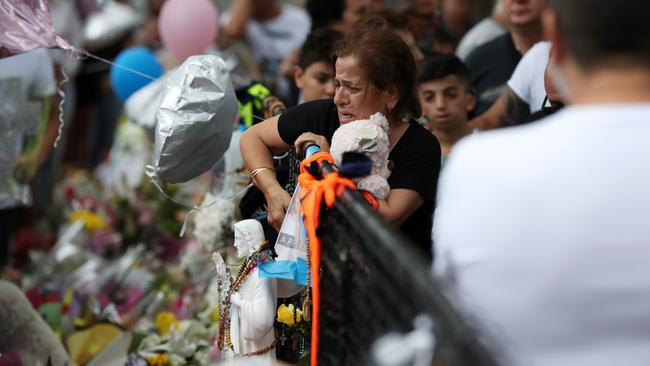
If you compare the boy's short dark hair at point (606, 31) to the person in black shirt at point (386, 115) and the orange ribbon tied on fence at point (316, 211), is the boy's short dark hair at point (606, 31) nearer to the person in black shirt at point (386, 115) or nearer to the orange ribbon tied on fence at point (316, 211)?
the orange ribbon tied on fence at point (316, 211)

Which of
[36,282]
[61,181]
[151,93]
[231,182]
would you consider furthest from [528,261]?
[61,181]

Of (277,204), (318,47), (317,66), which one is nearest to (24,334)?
(277,204)

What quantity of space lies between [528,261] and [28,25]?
10.4 ft

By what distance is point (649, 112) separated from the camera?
2.05 metres

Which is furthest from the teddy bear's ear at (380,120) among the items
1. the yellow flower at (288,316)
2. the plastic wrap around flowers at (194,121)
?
the plastic wrap around flowers at (194,121)

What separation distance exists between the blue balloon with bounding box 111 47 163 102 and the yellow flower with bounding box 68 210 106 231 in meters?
1.30

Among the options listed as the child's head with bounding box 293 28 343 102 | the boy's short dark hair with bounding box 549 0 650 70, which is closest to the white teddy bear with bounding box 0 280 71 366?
the child's head with bounding box 293 28 343 102

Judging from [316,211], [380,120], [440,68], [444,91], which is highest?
[440,68]

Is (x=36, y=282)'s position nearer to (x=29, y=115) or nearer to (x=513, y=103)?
(x=29, y=115)

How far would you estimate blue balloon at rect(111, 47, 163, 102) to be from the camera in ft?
22.1

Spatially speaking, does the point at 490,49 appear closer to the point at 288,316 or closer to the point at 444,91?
the point at 444,91

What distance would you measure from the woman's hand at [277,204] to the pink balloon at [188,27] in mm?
2628

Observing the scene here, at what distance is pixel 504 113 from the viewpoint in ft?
17.7

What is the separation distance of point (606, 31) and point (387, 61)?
1817 mm
